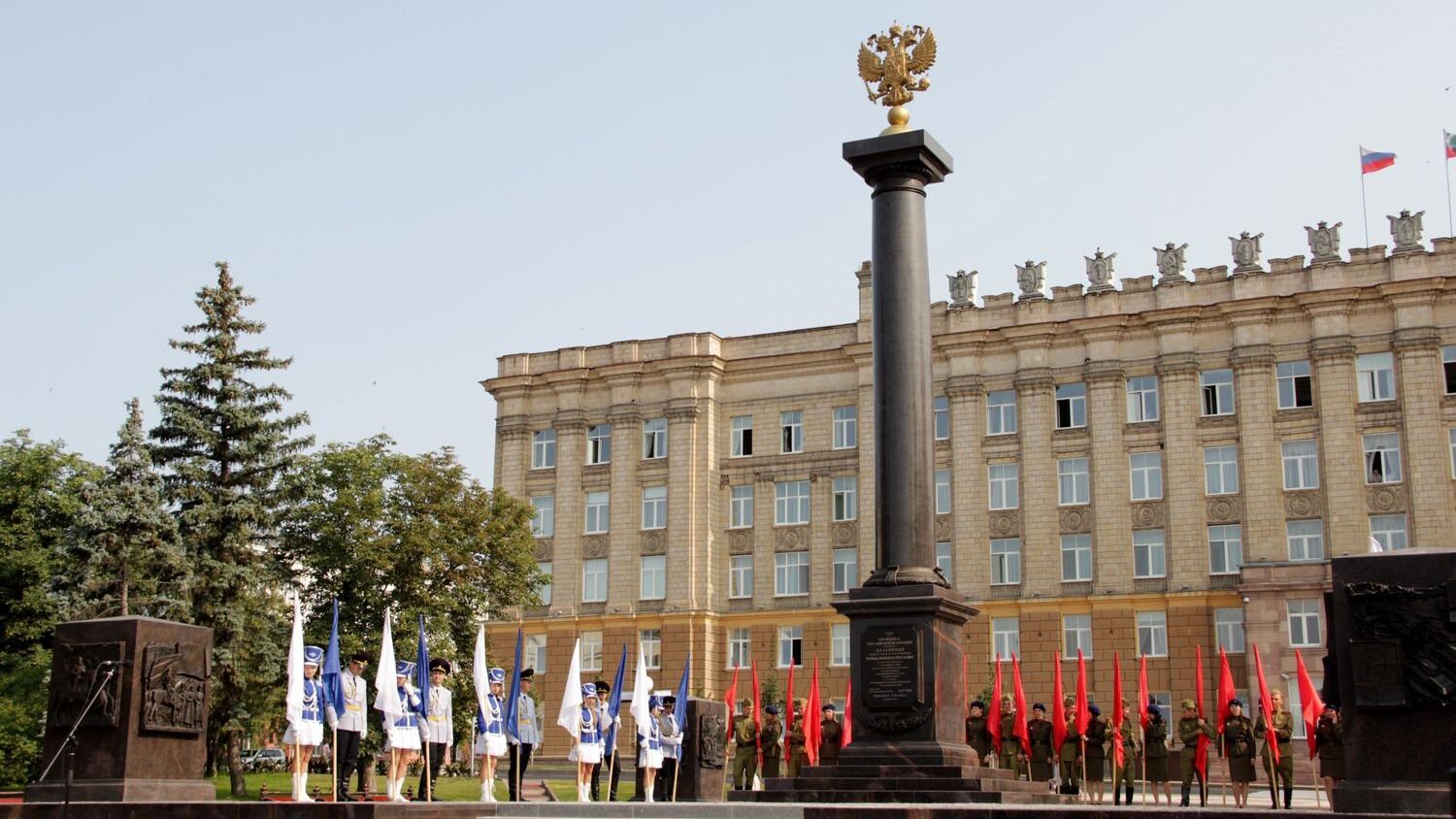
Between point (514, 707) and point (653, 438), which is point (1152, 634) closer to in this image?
point (653, 438)

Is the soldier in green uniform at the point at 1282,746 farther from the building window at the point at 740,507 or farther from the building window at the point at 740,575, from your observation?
the building window at the point at 740,507

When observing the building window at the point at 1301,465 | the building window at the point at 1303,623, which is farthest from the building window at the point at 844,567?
the building window at the point at 1303,623

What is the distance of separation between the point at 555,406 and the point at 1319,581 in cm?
2581

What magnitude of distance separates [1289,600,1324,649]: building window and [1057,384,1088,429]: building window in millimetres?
8579

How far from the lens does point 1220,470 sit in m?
45.1

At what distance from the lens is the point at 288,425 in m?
35.2

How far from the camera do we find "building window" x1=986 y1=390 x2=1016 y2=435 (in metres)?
48.0

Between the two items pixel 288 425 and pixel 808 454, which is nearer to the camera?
pixel 288 425

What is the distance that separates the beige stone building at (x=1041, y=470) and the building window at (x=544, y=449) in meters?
0.13

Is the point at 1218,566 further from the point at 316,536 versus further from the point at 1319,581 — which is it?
the point at 316,536

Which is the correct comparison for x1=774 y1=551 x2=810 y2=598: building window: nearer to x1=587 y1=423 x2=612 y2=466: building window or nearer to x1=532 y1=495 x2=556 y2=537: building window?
x1=587 y1=423 x2=612 y2=466: building window

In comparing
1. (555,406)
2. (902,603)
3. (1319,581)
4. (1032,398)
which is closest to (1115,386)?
(1032,398)

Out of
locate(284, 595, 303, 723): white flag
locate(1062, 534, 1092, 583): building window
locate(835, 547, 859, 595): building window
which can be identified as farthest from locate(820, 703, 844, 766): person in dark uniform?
locate(835, 547, 859, 595): building window

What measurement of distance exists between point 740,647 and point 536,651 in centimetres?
736
